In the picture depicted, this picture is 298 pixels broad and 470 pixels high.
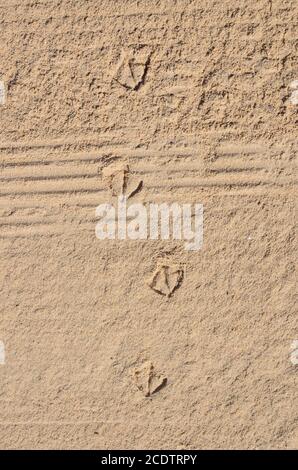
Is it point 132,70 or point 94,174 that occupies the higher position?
point 132,70

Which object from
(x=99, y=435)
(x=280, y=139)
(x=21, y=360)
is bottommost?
(x=99, y=435)

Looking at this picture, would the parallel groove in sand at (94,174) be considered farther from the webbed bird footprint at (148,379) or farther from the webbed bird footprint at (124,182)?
the webbed bird footprint at (148,379)

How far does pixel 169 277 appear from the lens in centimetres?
146

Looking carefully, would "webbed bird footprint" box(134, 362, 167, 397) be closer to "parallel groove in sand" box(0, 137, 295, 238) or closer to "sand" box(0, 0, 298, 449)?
"sand" box(0, 0, 298, 449)

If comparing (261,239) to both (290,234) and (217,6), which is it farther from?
(217,6)

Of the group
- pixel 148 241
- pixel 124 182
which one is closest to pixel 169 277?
pixel 148 241

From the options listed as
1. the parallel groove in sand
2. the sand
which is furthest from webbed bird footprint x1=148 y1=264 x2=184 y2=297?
the parallel groove in sand

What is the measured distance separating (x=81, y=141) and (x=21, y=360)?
1.68 ft

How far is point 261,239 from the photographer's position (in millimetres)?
1449

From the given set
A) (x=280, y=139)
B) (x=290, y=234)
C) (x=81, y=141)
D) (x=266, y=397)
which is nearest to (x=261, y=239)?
(x=290, y=234)

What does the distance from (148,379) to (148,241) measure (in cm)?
31

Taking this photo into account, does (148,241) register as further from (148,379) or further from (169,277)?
(148,379)

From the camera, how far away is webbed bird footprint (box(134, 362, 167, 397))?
148 centimetres

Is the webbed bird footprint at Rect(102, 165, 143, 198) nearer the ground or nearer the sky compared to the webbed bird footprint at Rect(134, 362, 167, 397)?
nearer the sky
